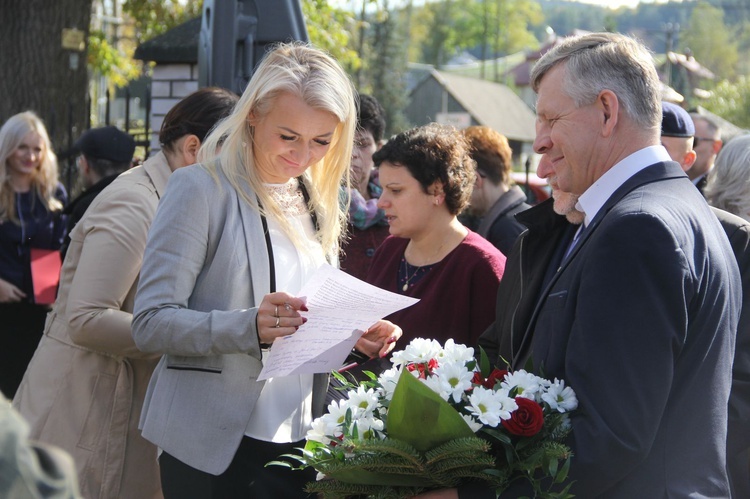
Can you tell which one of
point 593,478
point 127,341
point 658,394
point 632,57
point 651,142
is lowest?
point 127,341

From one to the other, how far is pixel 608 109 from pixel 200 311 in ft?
3.99

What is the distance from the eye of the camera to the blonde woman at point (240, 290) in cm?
244

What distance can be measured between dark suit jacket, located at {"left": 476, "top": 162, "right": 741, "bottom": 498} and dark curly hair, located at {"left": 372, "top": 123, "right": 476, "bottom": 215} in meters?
1.70

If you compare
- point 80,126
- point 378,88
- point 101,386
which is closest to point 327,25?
point 80,126

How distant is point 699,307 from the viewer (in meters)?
1.99

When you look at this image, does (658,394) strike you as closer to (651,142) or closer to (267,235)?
(651,142)

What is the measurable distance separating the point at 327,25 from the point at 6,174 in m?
9.81

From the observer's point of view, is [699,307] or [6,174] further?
[6,174]

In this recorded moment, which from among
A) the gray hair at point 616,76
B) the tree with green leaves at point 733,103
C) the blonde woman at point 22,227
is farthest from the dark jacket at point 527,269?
the tree with green leaves at point 733,103

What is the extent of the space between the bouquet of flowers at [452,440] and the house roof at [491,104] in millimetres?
68700

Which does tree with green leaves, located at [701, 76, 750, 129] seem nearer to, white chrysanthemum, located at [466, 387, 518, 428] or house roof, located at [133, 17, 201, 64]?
house roof, located at [133, 17, 201, 64]

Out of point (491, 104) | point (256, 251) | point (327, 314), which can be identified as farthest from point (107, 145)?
point (491, 104)

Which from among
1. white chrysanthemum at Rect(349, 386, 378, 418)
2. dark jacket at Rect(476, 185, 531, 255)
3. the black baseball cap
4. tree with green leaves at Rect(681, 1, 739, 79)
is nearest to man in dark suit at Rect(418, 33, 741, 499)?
white chrysanthemum at Rect(349, 386, 378, 418)

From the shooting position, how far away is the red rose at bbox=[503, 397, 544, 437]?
191 cm
